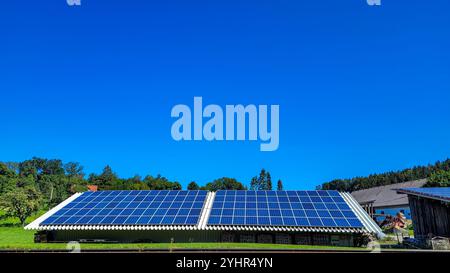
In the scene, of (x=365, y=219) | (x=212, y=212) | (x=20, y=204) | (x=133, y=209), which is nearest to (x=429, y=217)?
(x=365, y=219)

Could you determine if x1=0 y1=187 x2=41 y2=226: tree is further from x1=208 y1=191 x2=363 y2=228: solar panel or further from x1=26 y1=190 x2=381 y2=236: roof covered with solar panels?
x1=208 y1=191 x2=363 y2=228: solar panel

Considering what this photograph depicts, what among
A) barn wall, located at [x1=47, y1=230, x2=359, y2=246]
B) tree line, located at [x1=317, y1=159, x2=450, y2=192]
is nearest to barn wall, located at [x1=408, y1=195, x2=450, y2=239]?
barn wall, located at [x1=47, y1=230, x2=359, y2=246]

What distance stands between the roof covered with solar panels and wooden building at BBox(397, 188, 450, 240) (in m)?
3.76

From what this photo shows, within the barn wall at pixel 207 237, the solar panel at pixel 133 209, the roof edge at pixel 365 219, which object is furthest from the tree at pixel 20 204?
the roof edge at pixel 365 219

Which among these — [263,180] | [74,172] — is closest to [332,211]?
[263,180]

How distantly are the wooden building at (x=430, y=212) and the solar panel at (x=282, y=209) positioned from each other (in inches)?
185

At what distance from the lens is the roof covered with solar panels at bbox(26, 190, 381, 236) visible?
2330 centimetres

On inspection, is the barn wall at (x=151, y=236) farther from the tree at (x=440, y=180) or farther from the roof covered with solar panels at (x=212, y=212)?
the tree at (x=440, y=180)

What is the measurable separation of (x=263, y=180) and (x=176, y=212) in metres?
113

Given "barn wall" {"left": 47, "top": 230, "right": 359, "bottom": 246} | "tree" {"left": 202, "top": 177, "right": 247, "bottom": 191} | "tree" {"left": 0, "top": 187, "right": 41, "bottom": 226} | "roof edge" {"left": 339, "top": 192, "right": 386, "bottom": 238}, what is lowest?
"barn wall" {"left": 47, "top": 230, "right": 359, "bottom": 246}

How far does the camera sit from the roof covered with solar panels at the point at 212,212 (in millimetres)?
23297

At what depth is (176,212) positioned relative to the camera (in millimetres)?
25594

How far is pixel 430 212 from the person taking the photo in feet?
73.4
